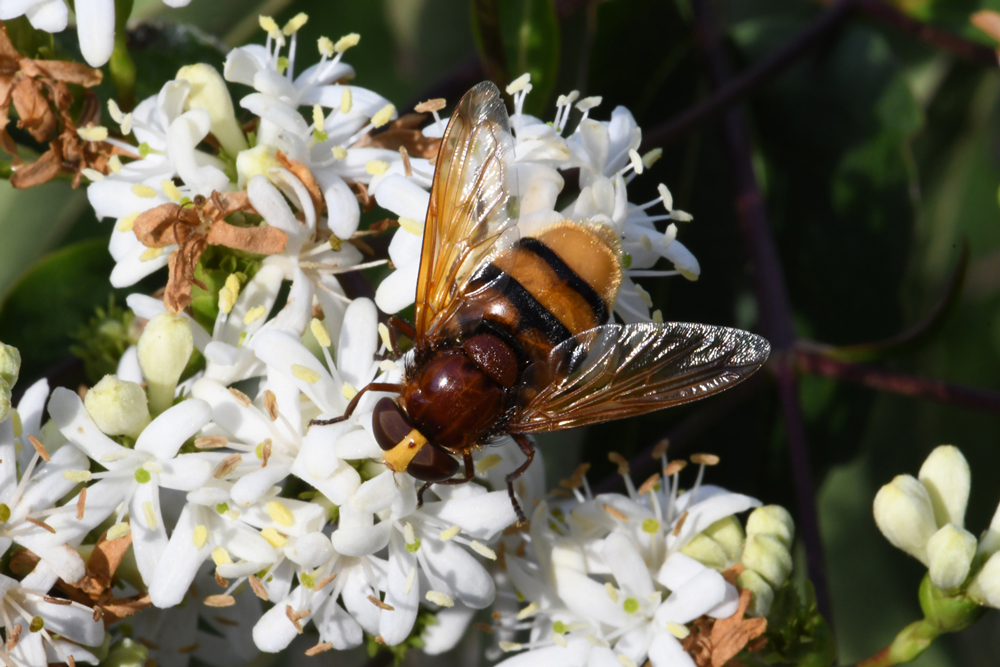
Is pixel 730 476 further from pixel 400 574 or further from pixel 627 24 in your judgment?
pixel 400 574

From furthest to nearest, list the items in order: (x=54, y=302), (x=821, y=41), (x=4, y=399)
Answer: (x=821, y=41)
(x=54, y=302)
(x=4, y=399)

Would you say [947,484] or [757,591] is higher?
[947,484]

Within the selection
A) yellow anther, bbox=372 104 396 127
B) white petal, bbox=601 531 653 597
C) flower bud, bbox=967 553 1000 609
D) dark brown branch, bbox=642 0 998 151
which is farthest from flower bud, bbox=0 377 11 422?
dark brown branch, bbox=642 0 998 151

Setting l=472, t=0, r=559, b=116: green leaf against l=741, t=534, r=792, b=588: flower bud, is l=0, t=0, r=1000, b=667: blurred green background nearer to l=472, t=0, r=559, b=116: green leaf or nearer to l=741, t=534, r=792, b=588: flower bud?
l=472, t=0, r=559, b=116: green leaf

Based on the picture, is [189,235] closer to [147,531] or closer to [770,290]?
[147,531]

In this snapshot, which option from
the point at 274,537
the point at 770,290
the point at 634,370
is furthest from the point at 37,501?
the point at 770,290

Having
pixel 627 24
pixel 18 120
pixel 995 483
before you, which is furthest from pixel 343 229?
pixel 995 483

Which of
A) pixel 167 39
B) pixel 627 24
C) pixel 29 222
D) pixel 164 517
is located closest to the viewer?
pixel 164 517
